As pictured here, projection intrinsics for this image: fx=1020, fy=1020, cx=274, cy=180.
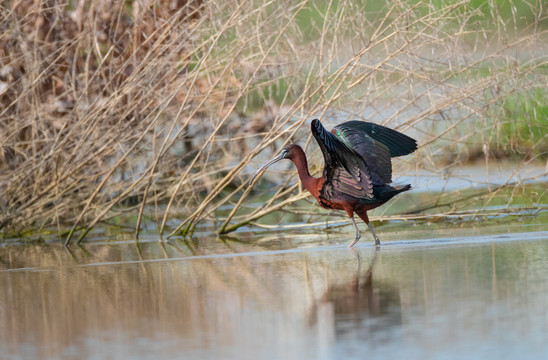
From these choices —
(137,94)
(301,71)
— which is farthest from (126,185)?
(301,71)

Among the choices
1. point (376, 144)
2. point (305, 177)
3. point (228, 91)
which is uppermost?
point (228, 91)

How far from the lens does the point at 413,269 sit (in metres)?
6.53

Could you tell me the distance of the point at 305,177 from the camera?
866cm

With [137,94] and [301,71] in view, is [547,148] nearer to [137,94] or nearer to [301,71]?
[301,71]

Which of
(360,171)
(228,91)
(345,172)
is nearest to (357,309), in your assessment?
(360,171)

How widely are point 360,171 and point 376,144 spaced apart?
0.45 meters

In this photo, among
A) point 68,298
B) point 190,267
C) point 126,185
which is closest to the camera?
point 68,298

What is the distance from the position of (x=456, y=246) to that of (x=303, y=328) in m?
3.10

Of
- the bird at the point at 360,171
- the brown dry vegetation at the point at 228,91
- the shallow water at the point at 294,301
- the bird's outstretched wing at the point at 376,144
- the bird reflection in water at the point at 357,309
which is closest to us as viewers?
the shallow water at the point at 294,301

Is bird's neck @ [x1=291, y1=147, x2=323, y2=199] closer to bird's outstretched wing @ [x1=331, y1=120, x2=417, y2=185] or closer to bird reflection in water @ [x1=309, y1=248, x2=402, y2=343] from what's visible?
bird's outstretched wing @ [x1=331, y1=120, x2=417, y2=185]

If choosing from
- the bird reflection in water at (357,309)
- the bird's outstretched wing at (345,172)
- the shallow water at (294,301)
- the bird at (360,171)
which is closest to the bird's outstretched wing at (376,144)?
the bird at (360,171)

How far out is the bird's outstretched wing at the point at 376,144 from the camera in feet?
27.2

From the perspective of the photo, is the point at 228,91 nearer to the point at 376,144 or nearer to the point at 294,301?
the point at 376,144

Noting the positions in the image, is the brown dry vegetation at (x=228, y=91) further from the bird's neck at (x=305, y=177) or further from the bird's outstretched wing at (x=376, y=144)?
the bird's outstretched wing at (x=376, y=144)
